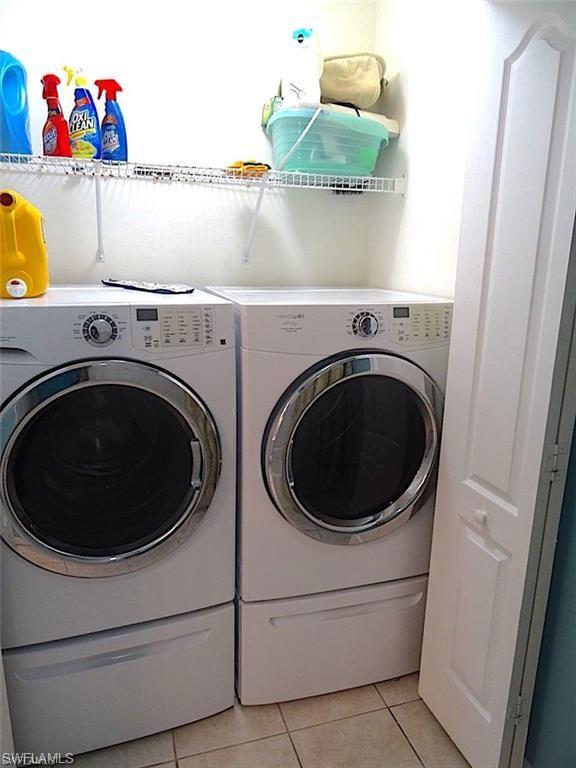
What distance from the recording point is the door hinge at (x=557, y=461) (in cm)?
113

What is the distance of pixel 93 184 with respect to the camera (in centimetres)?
182

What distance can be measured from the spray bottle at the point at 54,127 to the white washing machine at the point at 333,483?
618 mm

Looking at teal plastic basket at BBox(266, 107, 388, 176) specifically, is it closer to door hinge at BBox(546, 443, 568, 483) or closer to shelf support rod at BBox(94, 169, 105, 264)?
shelf support rod at BBox(94, 169, 105, 264)

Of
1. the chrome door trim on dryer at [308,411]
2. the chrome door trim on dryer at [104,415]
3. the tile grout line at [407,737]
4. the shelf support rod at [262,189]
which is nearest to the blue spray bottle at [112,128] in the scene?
the shelf support rod at [262,189]

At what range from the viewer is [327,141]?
70.7 inches

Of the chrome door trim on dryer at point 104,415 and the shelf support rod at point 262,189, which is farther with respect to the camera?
the shelf support rod at point 262,189

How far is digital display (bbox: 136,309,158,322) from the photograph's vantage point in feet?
4.07

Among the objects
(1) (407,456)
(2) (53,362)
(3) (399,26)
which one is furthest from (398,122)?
(2) (53,362)

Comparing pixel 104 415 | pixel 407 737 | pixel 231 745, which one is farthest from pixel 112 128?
pixel 407 737

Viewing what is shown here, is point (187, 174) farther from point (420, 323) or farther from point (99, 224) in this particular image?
point (420, 323)

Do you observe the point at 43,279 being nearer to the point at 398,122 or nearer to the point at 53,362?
the point at 53,362

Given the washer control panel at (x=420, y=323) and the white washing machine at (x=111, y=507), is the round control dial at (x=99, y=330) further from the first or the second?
the washer control panel at (x=420, y=323)

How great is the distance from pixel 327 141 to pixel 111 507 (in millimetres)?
1331

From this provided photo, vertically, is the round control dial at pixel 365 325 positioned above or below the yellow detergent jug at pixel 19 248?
below
